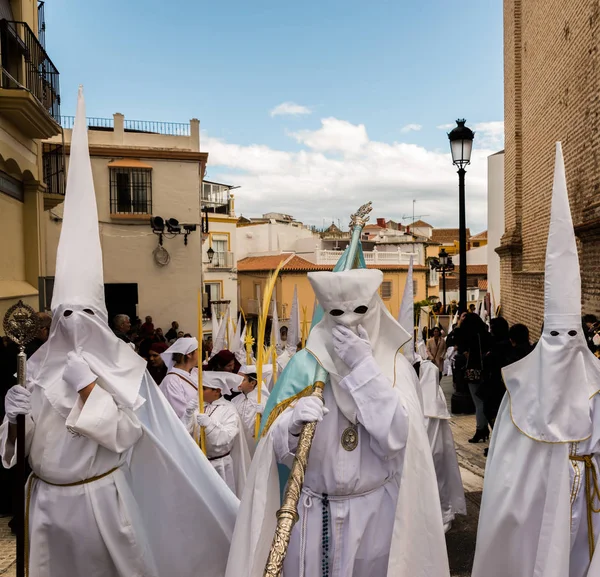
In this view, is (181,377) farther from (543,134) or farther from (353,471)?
(543,134)

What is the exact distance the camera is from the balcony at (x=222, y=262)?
31.7m

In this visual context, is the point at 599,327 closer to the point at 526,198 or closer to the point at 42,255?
the point at 526,198

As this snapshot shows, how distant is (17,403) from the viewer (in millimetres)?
3533

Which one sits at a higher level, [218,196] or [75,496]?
[218,196]

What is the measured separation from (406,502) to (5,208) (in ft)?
30.2

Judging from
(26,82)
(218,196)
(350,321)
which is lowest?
(350,321)

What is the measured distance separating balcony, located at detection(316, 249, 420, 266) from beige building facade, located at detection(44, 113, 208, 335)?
1771 centimetres

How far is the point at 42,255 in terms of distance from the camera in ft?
38.2

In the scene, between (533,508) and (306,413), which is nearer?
(306,413)

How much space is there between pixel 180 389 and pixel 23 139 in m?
7.25

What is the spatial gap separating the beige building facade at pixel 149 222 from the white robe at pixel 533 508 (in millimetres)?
17515

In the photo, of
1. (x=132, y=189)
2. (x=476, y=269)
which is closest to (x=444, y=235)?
(x=476, y=269)

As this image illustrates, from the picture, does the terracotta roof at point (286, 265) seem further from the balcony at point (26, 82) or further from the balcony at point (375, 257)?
the balcony at point (26, 82)

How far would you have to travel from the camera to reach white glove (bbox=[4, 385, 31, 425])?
3527 mm
